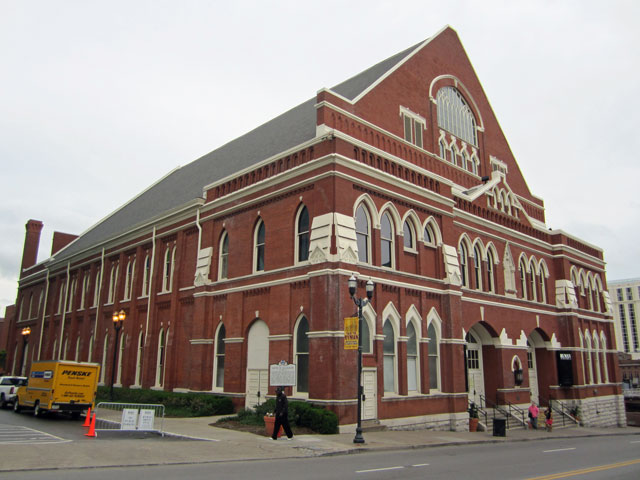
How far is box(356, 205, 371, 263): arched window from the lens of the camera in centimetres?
2203

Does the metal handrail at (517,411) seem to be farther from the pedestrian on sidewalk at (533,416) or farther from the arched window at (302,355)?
the arched window at (302,355)

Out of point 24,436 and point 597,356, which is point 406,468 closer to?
point 24,436

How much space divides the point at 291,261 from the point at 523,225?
17.9 meters

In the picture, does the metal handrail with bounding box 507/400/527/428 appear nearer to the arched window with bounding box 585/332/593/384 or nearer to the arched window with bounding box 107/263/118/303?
the arched window with bounding box 585/332/593/384

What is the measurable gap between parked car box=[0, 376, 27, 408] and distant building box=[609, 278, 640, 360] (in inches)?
6321

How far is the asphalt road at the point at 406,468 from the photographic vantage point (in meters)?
10.7

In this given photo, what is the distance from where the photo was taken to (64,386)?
870 inches

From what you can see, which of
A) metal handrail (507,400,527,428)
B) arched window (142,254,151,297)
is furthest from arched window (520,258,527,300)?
arched window (142,254,151,297)

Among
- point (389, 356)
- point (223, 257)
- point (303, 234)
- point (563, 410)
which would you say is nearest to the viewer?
point (389, 356)

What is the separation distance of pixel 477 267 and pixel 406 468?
732 inches

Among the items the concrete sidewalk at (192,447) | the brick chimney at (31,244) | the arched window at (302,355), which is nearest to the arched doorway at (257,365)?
the arched window at (302,355)

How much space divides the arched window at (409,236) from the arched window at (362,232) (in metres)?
2.49

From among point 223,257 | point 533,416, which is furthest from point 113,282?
point 533,416

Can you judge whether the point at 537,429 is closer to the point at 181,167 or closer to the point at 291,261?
the point at 291,261
